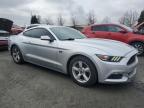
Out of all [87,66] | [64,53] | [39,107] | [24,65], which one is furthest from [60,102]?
[24,65]

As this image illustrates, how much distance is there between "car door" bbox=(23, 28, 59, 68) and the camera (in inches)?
222

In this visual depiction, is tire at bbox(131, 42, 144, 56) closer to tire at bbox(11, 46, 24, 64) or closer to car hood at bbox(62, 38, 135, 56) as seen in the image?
car hood at bbox(62, 38, 135, 56)

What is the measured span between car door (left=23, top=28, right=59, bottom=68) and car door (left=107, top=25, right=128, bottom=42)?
450 centimetres

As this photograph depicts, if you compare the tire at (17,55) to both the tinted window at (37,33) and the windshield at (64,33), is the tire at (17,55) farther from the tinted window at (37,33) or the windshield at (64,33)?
the windshield at (64,33)

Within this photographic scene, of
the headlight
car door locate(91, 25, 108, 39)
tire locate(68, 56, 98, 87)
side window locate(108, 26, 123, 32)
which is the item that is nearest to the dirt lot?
tire locate(68, 56, 98, 87)

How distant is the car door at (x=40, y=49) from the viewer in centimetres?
565

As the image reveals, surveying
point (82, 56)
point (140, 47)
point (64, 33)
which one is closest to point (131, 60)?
point (82, 56)

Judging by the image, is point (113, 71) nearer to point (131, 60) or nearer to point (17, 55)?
point (131, 60)

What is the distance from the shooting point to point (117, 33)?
987 cm

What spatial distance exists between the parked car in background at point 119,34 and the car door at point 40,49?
4151 millimetres

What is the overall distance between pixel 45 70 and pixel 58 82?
4.00 feet

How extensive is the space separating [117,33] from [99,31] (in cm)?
100

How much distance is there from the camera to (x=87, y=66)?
16.0 feet

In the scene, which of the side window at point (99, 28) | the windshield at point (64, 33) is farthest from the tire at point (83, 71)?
the side window at point (99, 28)
